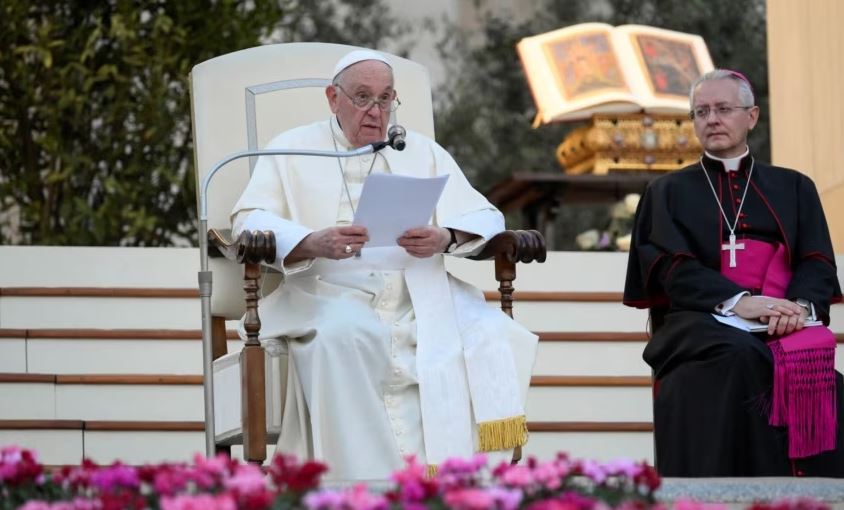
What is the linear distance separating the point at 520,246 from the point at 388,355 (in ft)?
1.54

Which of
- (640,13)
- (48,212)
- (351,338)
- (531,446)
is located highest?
(640,13)

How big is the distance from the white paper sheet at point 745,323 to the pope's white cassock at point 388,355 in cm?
53

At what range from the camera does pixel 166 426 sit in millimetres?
6047

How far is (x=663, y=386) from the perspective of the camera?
15.5ft

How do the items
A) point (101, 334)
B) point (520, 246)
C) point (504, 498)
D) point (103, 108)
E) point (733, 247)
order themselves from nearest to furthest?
1. point (504, 498)
2. point (520, 246)
3. point (733, 247)
4. point (101, 334)
5. point (103, 108)

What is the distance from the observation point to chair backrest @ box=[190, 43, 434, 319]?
5062 mm

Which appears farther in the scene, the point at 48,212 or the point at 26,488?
the point at 48,212

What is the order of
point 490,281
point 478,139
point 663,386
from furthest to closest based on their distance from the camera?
point 478,139 < point 490,281 < point 663,386

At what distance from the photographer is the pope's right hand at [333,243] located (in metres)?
4.39

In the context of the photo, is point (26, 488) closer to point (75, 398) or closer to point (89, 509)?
point (89, 509)

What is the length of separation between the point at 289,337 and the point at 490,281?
2047 millimetres

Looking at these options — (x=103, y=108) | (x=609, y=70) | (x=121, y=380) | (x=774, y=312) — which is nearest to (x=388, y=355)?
(x=774, y=312)

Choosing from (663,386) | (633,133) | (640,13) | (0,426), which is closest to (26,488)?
(663,386)

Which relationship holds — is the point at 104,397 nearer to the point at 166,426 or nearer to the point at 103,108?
the point at 166,426
